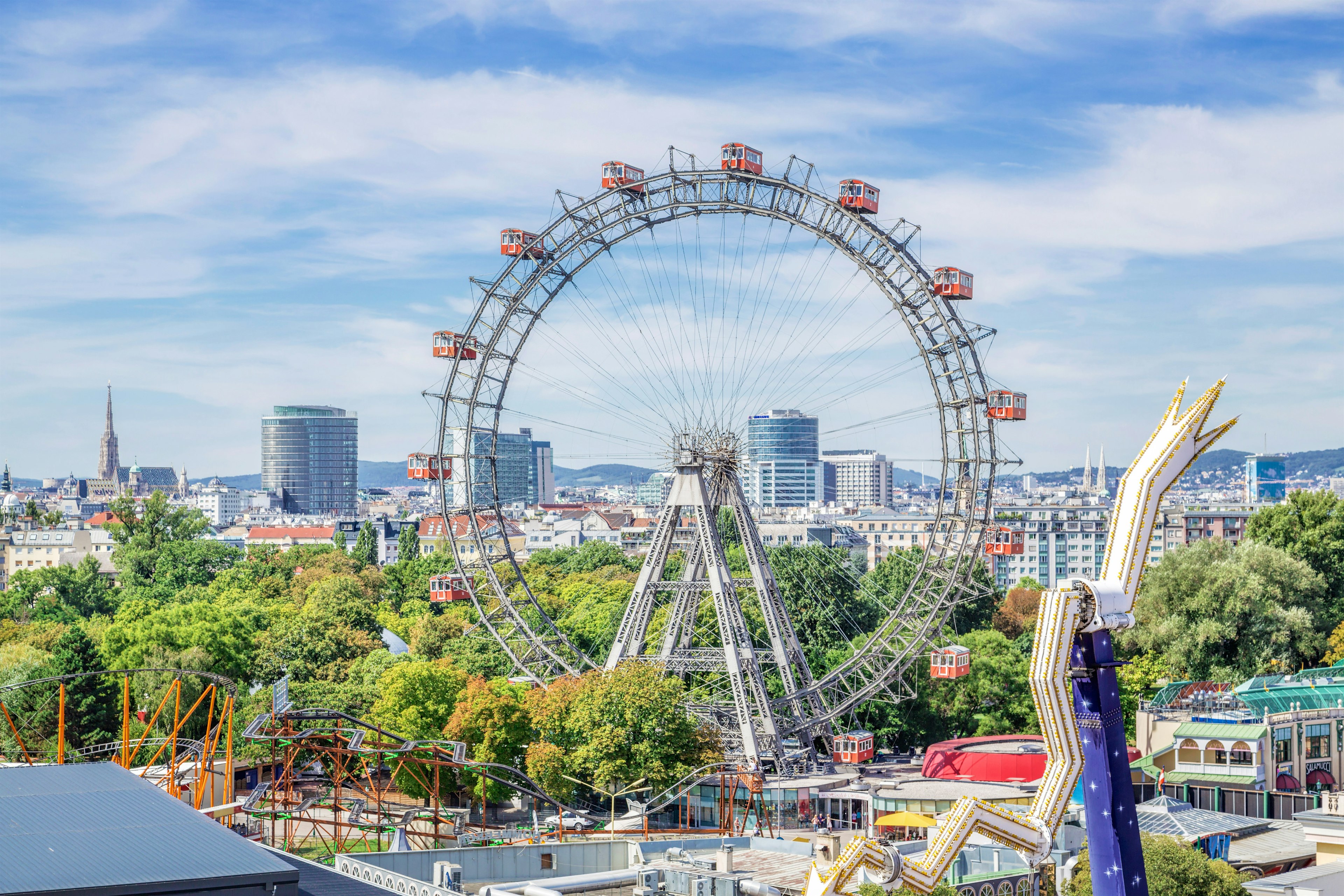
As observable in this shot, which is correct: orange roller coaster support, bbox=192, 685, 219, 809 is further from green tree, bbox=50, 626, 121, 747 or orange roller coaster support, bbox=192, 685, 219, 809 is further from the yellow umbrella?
the yellow umbrella

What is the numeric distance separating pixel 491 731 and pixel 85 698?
64.7ft

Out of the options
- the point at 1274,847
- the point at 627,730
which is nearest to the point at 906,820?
the point at 1274,847

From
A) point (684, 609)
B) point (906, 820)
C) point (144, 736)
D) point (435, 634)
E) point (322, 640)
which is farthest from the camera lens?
point (435, 634)

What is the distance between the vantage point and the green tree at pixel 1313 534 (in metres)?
93.4

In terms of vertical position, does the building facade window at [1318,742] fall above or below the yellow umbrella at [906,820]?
above

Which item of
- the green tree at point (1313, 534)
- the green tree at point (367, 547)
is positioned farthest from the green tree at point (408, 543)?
the green tree at point (1313, 534)

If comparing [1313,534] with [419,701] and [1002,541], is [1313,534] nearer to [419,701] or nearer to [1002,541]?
[1002,541]

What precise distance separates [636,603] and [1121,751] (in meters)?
52.5

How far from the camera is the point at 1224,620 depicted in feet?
262

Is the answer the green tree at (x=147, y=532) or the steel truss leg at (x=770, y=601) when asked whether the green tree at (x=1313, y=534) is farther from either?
the green tree at (x=147, y=532)

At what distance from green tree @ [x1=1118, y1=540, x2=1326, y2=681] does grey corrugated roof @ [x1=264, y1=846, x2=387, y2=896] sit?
5489cm

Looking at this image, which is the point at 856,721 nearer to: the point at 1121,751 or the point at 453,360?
the point at 453,360

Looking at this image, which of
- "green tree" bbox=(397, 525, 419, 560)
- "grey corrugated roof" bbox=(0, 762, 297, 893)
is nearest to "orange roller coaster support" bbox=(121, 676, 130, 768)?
"grey corrugated roof" bbox=(0, 762, 297, 893)

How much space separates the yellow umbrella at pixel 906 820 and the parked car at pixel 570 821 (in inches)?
498
